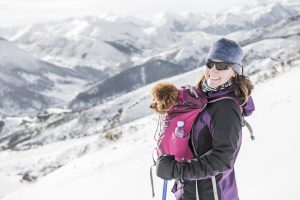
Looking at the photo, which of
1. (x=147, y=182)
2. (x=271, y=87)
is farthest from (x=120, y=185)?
(x=271, y=87)

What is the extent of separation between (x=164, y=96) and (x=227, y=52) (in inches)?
23.2

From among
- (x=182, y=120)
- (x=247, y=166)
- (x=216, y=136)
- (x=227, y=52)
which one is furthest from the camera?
(x=247, y=166)

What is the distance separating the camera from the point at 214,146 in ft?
11.7

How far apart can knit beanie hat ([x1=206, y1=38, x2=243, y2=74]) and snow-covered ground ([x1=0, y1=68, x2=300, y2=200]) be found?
106 inches

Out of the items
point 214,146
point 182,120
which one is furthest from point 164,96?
point 214,146

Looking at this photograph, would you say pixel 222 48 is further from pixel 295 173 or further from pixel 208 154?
pixel 295 173

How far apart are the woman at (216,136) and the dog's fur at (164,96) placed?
247mm

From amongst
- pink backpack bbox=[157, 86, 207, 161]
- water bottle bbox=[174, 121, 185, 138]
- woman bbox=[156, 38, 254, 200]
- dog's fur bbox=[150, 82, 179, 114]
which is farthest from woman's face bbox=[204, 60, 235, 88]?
water bottle bbox=[174, 121, 185, 138]

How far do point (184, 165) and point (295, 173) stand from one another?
3420 millimetres

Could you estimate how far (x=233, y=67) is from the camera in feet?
12.5

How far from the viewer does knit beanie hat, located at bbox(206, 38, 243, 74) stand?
3770 millimetres

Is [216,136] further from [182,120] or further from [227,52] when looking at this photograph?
[227,52]

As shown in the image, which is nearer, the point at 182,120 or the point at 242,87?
the point at 182,120

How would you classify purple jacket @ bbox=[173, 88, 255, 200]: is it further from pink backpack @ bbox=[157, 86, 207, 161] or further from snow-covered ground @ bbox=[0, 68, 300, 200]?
snow-covered ground @ bbox=[0, 68, 300, 200]
